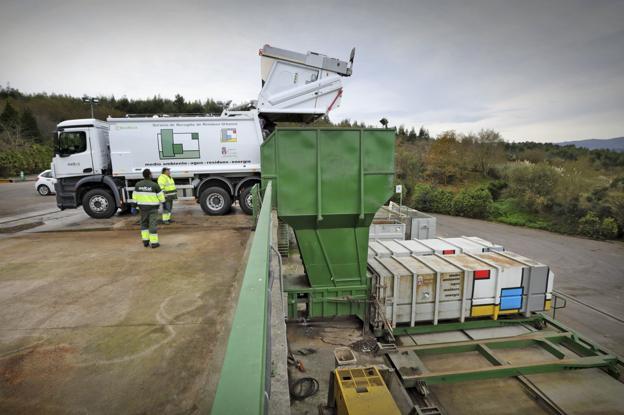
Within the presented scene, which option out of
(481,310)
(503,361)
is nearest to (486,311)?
(481,310)

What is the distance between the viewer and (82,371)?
2854 millimetres

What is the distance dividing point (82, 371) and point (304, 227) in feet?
13.3

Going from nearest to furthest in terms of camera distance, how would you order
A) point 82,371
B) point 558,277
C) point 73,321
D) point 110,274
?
point 82,371 → point 73,321 → point 110,274 → point 558,277

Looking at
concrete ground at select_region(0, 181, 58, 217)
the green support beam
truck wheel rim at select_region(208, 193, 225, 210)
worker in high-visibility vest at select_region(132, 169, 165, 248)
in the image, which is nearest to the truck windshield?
truck wheel rim at select_region(208, 193, 225, 210)

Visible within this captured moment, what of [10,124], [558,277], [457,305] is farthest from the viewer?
[10,124]

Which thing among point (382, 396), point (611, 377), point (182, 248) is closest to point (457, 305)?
point (611, 377)

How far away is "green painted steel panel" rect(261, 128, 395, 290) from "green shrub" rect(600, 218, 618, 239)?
19.5 m

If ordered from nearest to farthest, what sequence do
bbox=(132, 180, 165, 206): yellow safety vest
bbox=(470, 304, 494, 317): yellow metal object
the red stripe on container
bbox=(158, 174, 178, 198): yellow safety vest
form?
bbox=(132, 180, 165, 206): yellow safety vest → the red stripe on container → bbox=(470, 304, 494, 317): yellow metal object → bbox=(158, 174, 178, 198): yellow safety vest

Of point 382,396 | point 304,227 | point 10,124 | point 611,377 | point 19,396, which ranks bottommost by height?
point 611,377

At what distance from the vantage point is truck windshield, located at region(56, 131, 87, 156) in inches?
380

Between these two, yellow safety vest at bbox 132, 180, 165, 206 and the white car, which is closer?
yellow safety vest at bbox 132, 180, 165, 206

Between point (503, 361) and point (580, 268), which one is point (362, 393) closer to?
point (503, 361)

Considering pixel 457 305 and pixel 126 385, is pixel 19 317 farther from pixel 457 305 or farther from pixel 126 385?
pixel 457 305

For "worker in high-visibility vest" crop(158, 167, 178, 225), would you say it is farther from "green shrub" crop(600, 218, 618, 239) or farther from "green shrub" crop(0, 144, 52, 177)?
"green shrub" crop(0, 144, 52, 177)
